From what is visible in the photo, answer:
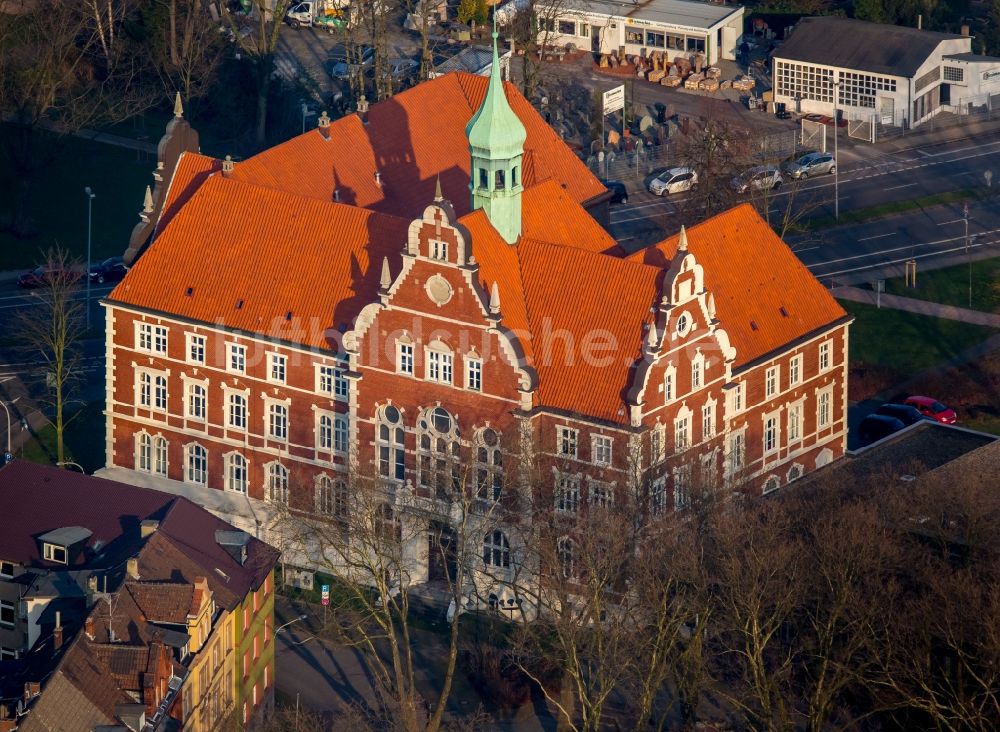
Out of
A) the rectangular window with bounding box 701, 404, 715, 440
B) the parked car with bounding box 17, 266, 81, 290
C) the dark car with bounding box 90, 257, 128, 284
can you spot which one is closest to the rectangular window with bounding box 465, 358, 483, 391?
the rectangular window with bounding box 701, 404, 715, 440

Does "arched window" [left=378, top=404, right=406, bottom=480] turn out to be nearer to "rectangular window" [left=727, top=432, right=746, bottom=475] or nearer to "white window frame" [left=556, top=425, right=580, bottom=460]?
"white window frame" [left=556, top=425, right=580, bottom=460]

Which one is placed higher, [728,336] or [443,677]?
[728,336]

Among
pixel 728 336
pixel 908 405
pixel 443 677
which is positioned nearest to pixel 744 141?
pixel 908 405

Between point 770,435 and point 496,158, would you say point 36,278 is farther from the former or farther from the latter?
point 770,435

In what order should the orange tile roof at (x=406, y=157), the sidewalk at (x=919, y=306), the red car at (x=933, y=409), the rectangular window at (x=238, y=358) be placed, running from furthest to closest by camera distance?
the sidewalk at (x=919, y=306) < the red car at (x=933, y=409) < the orange tile roof at (x=406, y=157) < the rectangular window at (x=238, y=358)

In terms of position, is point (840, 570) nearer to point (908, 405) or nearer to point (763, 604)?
point (763, 604)

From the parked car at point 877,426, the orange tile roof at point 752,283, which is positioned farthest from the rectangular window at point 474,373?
the parked car at point 877,426

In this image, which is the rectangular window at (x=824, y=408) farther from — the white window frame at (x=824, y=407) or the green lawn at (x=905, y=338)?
the green lawn at (x=905, y=338)
